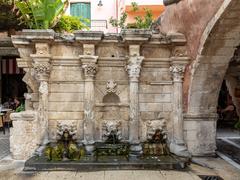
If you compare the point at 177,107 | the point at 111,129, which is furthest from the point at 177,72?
the point at 111,129

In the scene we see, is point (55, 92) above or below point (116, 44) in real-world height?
below

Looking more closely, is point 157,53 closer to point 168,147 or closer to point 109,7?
point 168,147

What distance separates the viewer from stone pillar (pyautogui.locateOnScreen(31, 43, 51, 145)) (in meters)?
8.25

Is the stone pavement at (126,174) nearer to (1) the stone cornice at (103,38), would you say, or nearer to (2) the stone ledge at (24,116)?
(2) the stone ledge at (24,116)

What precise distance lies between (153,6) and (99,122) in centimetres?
1101

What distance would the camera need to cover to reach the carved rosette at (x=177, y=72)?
8453 mm

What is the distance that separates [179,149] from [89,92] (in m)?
2.69

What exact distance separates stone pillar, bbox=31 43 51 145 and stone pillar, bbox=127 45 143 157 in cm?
208

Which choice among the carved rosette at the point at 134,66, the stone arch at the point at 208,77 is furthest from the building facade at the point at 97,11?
the stone arch at the point at 208,77

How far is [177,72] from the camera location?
27.8 ft

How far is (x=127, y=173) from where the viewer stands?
7.22 m

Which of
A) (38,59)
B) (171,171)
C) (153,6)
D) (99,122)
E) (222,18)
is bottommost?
(171,171)

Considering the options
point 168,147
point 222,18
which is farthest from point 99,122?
point 222,18

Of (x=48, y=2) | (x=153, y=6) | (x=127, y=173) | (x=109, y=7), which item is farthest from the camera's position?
(x=109, y=7)
